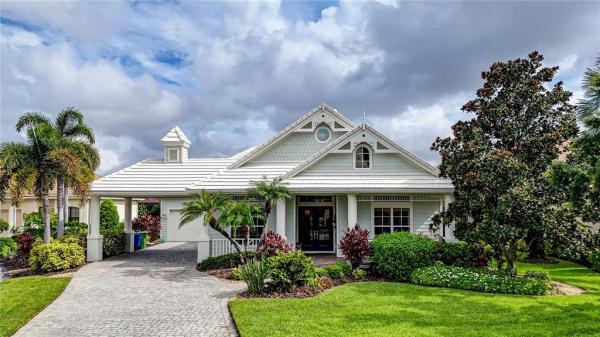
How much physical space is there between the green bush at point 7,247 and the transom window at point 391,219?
16835 millimetres

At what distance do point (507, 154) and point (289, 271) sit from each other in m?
7.36

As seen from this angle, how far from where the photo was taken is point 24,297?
1282cm

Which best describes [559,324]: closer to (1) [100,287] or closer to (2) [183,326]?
(2) [183,326]

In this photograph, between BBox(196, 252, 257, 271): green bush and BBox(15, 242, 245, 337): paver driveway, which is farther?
BBox(196, 252, 257, 271): green bush

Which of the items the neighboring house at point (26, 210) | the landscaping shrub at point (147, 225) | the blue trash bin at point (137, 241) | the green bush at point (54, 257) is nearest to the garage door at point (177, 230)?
the landscaping shrub at point (147, 225)

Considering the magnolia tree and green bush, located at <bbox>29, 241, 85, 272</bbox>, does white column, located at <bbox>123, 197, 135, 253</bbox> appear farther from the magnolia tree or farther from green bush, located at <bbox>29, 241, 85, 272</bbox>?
the magnolia tree

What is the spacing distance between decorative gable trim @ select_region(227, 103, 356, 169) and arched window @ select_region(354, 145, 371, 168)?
2.91 metres

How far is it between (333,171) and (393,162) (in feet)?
8.57

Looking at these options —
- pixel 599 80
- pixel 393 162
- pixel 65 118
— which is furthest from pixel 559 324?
pixel 65 118

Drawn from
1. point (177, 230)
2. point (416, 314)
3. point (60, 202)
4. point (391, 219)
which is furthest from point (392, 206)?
point (177, 230)

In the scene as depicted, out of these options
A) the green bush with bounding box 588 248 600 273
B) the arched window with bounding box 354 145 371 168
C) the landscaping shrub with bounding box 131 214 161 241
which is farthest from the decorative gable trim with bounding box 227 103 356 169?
the landscaping shrub with bounding box 131 214 161 241

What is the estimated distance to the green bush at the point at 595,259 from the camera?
43.8ft

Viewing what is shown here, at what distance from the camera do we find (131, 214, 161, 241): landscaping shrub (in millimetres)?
30266

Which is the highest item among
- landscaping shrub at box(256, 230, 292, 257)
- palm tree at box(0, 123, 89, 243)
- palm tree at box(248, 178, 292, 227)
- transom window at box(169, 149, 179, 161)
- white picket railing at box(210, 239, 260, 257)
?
transom window at box(169, 149, 179, 161)
